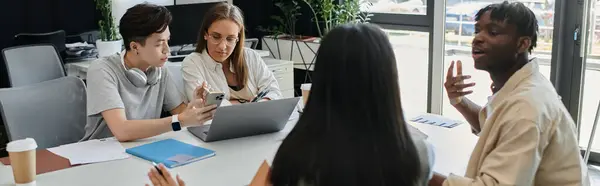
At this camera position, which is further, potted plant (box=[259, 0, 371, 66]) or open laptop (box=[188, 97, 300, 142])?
potted plant (box=[259, 0, 371, 66])

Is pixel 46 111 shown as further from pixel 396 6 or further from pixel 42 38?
pixel 396 6

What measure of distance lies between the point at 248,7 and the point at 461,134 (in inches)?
123

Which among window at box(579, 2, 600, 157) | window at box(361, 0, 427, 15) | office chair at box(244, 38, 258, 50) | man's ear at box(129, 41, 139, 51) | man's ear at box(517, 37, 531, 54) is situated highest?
window at box(361, 0, 427, 15)

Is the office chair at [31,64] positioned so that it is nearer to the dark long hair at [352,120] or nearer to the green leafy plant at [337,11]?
the green leafy plant at [337,11]

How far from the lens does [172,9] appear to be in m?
4.45

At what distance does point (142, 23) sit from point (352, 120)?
140 centimetres

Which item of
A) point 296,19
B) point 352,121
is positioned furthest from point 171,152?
point 296,19

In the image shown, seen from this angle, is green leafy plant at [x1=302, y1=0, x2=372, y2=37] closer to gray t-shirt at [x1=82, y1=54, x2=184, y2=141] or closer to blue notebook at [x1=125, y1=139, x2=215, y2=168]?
gray t-shirt at [x1=82, y1=54, x2=184, y2=141]

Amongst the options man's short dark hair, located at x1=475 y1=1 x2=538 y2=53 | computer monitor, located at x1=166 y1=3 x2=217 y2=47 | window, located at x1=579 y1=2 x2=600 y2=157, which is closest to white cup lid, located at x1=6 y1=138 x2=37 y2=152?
man's short dark hair, located at x1=475 y1=1 x2=538 y2=53

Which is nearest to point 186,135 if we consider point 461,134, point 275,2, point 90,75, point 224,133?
point 224,133

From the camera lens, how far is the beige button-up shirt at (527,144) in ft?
4.77

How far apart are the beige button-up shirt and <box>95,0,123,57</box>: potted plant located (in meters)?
3.17

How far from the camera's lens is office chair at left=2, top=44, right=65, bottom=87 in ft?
12.2

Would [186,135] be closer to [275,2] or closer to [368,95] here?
[368,95]
